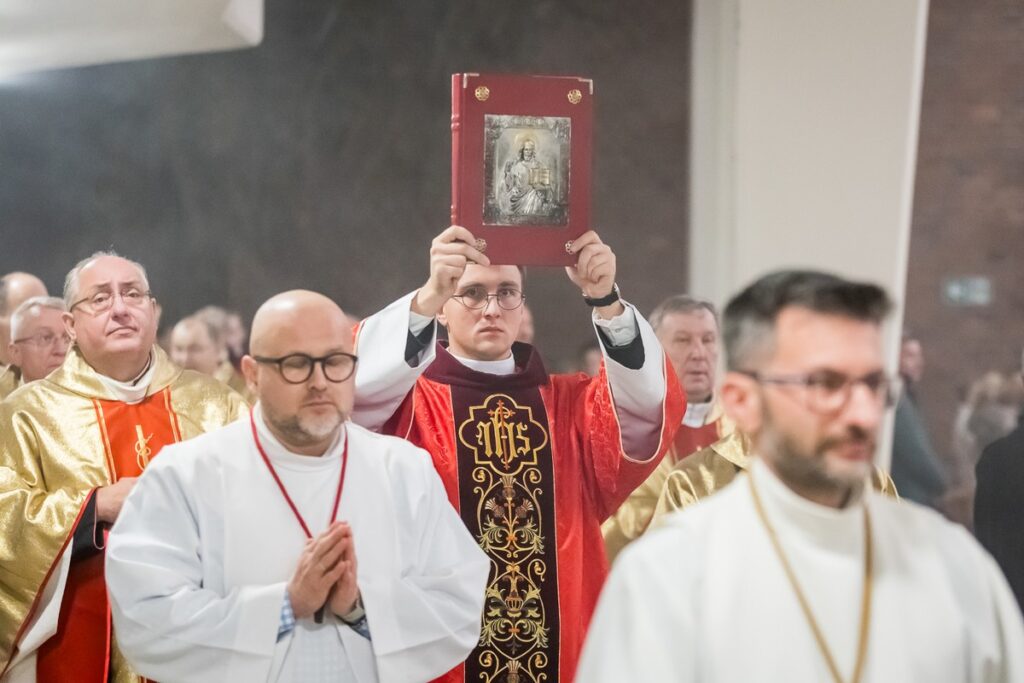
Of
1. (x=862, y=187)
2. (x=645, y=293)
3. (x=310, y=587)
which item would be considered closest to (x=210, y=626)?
(x=310, y=587)

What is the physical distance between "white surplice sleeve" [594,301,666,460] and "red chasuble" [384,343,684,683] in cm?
4

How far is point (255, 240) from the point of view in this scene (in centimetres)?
1061

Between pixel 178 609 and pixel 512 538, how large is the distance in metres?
1.36

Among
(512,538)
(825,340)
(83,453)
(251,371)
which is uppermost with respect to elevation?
(825,340)

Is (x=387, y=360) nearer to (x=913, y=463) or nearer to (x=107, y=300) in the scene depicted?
(x=107, y=300)

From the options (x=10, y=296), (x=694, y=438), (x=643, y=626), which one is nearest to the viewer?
(x=643, y=626)

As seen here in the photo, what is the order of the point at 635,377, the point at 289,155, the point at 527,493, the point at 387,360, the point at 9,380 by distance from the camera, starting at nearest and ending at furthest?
the point at 387,360, the point at 635,377, the point at 527,493, the point at 9,380, the point at 289,155

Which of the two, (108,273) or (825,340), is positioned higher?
(825,340)

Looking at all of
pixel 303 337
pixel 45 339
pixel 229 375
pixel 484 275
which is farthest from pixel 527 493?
pixel 229 375

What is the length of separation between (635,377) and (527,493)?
0.54 m

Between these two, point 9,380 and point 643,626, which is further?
point 9,380

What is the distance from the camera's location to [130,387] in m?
4.74

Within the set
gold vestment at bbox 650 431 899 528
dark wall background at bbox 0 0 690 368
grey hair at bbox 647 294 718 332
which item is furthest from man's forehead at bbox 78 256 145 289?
dark wall background at bbox 0 0 690 368

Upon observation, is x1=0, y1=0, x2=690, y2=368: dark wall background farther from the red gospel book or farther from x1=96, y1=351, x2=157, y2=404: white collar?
the red gospel book
